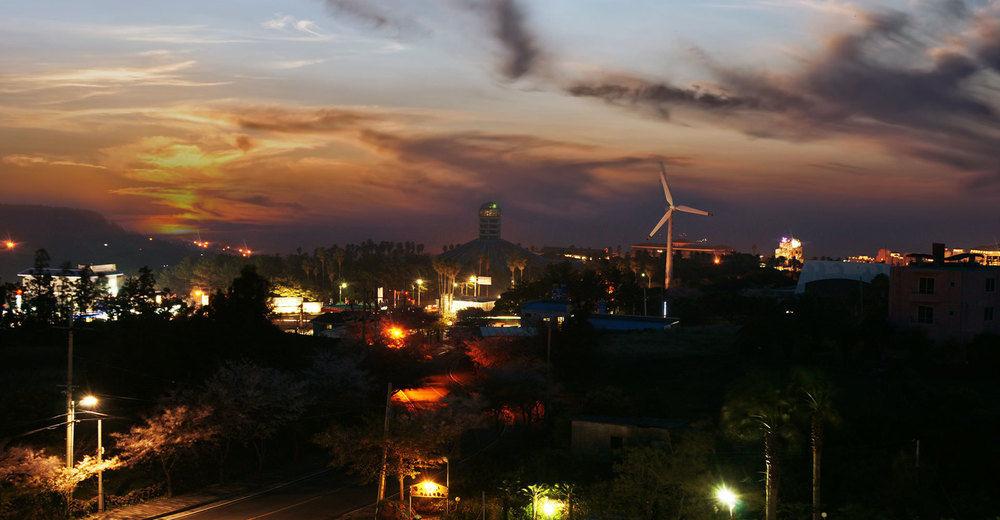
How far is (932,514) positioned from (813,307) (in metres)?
36.1

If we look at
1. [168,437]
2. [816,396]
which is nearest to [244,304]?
[168,437]

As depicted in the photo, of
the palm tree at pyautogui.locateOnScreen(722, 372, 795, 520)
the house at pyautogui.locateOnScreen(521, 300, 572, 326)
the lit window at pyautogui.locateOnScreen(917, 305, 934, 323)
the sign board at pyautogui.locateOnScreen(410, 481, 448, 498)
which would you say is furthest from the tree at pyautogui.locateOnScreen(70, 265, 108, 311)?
the lit window at pyautogui.locateOnScreen(917, 305, 934, 323)

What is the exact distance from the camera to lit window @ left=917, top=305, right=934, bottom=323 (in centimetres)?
5378

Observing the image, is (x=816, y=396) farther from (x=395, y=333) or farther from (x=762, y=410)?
(x=395, y=333)

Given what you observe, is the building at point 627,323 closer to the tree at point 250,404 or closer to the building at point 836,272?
the building at point 836,272

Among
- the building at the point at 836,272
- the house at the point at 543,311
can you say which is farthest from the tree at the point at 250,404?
the building at the point at 836,272

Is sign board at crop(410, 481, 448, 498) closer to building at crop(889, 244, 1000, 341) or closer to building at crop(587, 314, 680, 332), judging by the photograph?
building at crop(889, 244, 1000, 341)

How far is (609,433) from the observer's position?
104ft

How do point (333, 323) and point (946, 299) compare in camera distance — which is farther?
point (333, 323)

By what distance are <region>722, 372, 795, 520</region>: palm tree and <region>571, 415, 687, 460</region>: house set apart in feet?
30.1

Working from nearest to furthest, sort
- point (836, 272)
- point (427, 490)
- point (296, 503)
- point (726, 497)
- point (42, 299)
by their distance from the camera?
point (726, 497) → point (427, 490) → point (296, 503) → point (42, 299) → point (836, 272)

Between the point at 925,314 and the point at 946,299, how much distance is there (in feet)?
5.38

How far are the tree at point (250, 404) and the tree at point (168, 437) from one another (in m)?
0.76

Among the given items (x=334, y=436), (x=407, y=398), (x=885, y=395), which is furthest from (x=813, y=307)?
(x=334, y=436)
